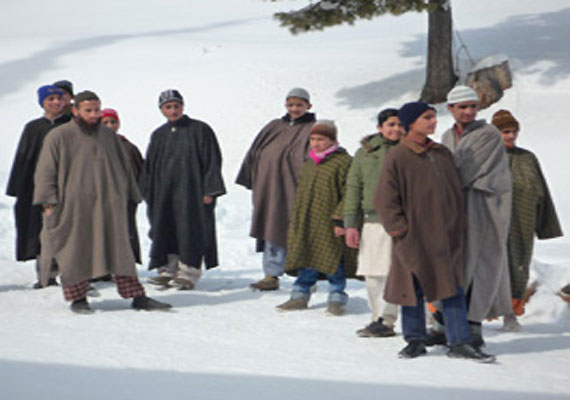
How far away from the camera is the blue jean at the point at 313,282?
7.75 m

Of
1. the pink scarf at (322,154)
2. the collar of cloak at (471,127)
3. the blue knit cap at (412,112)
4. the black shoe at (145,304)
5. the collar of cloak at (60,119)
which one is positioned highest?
the blue knit cap at (412,112)

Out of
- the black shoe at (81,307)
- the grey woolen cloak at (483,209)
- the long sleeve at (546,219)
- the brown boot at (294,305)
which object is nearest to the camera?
the grey woolen cloak at (483,209)

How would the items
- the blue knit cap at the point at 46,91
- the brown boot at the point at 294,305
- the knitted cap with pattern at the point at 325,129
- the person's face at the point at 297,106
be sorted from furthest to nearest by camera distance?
the blue knit cap at the point at 46,91 → the person's face at the point at 297,106 → the brown boot at the point at 294,305 → the knitted cap with pattern at the point at 325,129

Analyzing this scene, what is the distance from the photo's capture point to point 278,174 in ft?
29.2

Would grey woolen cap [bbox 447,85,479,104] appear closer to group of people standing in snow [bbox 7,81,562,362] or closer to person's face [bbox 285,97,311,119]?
group of people standing in snow [bbox 7,81,562,362]

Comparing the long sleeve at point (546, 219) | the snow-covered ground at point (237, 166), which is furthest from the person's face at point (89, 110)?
the long sleeve at point (546, 219)

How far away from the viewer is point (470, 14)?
93.4ft

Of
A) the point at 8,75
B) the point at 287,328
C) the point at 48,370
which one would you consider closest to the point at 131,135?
the point at 8,75

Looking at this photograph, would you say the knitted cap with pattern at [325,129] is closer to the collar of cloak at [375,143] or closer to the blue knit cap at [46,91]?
the collar of cloak at [375,143]

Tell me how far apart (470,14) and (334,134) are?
71.7ft

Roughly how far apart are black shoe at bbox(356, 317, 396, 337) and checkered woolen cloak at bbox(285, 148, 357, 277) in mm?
867

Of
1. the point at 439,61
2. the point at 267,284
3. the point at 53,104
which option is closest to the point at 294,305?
the point at 267,284

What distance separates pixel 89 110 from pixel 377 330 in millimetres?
2821

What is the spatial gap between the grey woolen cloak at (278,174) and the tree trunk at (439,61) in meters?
8.99
